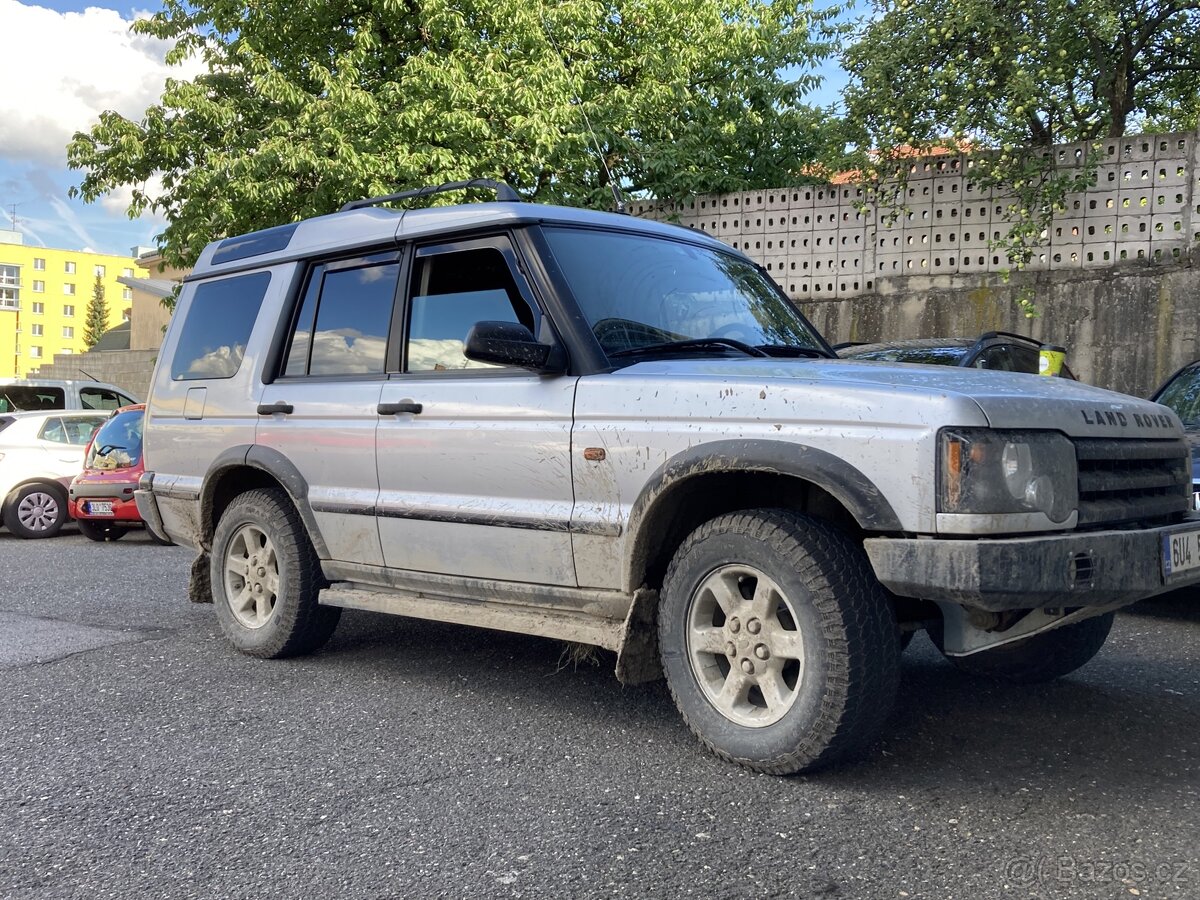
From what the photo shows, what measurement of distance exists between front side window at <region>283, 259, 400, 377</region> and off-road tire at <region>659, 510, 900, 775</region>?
6.61ft

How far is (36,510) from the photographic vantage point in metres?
12.9

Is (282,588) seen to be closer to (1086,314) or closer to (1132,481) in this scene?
(1132,481)

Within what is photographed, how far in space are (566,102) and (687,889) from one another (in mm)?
14384

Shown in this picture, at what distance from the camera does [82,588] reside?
8258 mm

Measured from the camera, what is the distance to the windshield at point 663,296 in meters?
4.36

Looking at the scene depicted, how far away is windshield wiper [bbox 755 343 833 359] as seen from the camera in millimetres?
4586


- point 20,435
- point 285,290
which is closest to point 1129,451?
point 285,290

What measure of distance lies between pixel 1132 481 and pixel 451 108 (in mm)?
13161

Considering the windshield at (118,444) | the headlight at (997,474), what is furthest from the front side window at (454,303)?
the windshield at (118,444)

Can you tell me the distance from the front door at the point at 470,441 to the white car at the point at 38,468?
31.9 ft

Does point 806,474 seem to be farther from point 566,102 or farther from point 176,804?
point 566,102

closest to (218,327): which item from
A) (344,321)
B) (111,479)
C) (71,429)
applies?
(344,321)

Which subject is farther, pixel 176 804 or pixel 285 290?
pixel 285 290

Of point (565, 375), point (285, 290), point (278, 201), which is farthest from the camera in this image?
point (278, 201)
